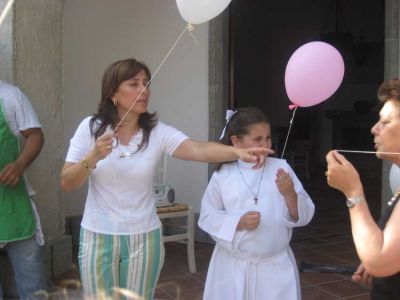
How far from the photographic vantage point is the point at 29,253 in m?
3.26

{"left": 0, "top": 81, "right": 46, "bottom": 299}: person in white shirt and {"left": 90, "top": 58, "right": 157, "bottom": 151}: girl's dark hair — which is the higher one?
{"left": 90, "top": 58, "right": 157, "bottom": 151}: girl's dark hair

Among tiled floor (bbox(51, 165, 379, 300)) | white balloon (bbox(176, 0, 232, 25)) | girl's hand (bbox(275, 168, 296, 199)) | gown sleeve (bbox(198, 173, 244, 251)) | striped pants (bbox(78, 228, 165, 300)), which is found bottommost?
tiled floor (bbox(51, 165, 379, 300))

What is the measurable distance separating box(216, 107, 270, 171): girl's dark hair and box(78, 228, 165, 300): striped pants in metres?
0.57

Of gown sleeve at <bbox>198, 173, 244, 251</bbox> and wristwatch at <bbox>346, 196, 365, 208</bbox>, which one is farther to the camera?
gown sleeve at <bbox>198, 173, 244, 251</bbox>

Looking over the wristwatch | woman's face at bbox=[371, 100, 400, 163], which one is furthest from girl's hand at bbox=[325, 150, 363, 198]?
woman's face at bbox=[371, 100, 400, 163]

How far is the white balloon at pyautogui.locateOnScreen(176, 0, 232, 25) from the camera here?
254 cm

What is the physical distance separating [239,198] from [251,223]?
5.9 inches

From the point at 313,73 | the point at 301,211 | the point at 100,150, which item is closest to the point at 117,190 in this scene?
the point at 100,150

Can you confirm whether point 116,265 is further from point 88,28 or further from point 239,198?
point 88,28

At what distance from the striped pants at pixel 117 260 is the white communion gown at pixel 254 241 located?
36 centimetres

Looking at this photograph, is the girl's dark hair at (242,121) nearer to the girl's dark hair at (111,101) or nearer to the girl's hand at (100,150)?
Answer: the girl's dark hair at (111,101)

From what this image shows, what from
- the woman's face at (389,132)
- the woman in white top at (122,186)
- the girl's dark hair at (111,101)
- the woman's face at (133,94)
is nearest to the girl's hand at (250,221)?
the woman in white top at (122,186)

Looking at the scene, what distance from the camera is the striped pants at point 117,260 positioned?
237cm

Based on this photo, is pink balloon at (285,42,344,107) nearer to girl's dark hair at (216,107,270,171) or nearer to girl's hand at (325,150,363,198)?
girl's dark hair at (216,107,270,171)
